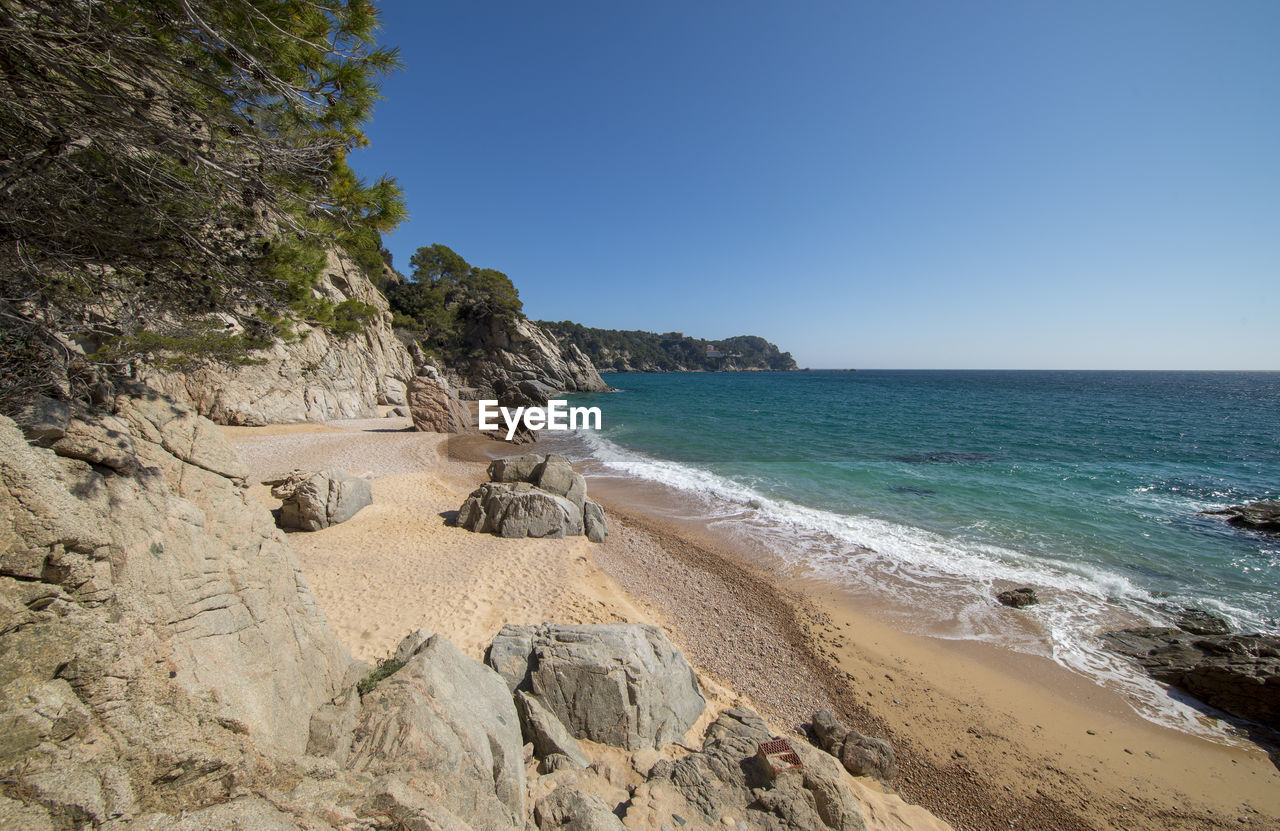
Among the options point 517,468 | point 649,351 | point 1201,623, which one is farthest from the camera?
point 649,351

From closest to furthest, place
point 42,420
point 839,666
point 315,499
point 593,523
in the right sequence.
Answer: point 42,420 < point 839,666 < point 315,499 < point 593,523

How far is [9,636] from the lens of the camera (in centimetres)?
206

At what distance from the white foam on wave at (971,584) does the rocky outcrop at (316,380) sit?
1378 cm

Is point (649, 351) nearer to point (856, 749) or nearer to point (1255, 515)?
point (1255, 515)

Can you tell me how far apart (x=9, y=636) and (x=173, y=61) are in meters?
3.38

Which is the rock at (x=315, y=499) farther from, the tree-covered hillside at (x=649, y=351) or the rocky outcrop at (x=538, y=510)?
the tree-covered hillside at (x=649, y=351)

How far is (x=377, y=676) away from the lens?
4.61m

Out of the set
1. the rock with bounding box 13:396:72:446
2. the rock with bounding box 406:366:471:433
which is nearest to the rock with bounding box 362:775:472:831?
the rock with bounding box 13:396:72:446

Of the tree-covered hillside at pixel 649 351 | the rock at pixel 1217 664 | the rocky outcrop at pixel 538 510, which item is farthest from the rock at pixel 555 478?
the tree-covered hillside at pixel 649 351

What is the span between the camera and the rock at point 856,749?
590cm

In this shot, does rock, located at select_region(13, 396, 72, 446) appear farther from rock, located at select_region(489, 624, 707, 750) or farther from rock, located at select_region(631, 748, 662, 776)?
rock, located at select_region(631, 748, 662, 776)

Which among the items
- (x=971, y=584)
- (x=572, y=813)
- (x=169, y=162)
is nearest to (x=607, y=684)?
(x=572, y=813)

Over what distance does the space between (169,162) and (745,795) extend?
23.1ft

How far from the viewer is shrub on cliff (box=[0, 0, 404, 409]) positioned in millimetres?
2764
